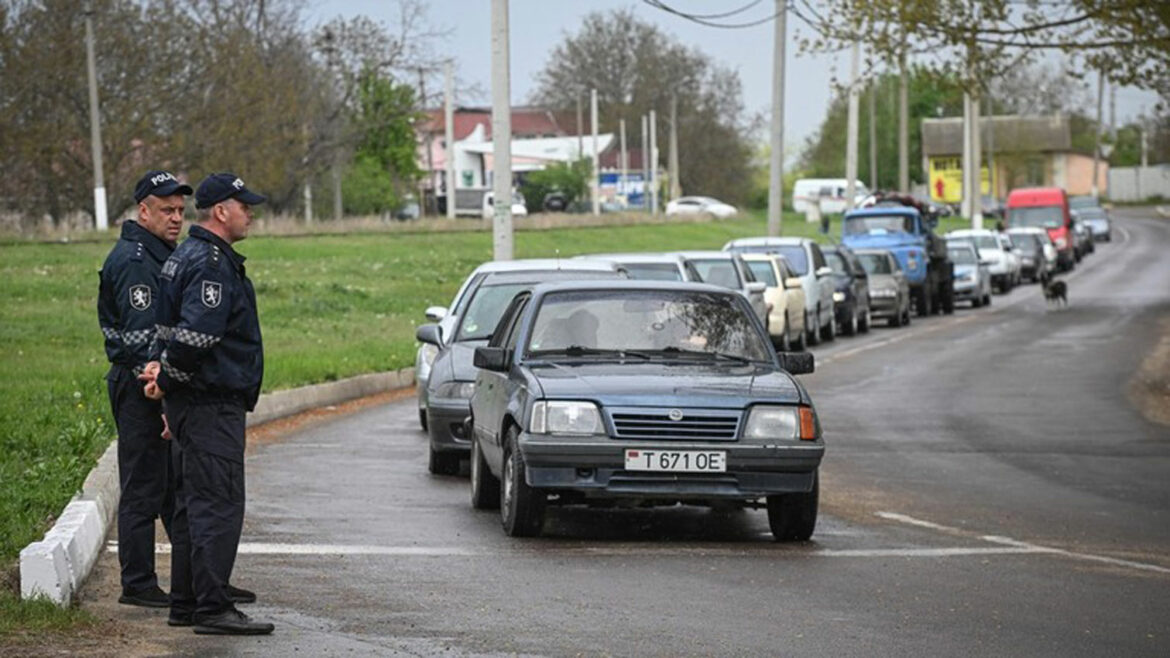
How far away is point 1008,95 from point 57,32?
115692 mm

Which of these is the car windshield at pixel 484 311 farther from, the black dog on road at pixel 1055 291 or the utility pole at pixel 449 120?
the utility pole at pixel 449 120

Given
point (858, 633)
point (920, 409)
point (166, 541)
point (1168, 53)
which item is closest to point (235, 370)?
point (858, 633)

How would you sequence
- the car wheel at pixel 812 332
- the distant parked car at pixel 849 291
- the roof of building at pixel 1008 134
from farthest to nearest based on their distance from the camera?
the roof of building at pixel 1008 134, the distant parked car at pixel 849 291, the car wheel at pixel 812 332

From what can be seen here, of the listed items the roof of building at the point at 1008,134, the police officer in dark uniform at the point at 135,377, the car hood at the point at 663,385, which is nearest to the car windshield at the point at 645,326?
the car hood at the point at 663,385

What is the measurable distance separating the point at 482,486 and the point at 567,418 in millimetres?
1929

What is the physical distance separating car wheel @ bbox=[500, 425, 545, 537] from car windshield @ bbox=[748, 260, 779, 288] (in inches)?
829

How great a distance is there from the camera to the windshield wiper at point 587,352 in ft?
40.8

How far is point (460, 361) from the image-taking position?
15.8m

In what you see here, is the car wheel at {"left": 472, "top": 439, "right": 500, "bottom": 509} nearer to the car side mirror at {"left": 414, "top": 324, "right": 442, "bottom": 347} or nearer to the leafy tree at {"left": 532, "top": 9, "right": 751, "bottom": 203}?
the car side mirror at {"left": 414, "top": 324, "right": 442, "bottom": 347}

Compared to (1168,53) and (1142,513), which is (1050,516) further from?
(1168,53)

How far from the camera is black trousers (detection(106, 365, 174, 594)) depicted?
9227mm

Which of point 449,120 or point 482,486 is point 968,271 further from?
point 482,486

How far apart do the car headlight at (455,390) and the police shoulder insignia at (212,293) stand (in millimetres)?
6971

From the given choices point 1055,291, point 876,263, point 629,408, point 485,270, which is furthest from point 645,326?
point 1055,291
